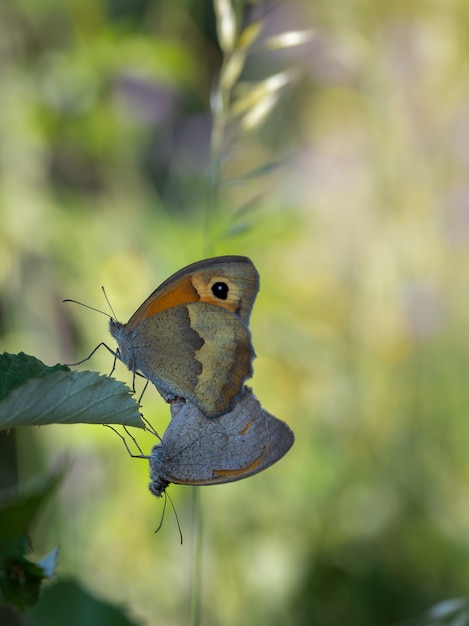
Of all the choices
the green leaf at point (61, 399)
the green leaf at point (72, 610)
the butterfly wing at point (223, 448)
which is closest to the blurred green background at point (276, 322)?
the green leaf at point (72, 610)

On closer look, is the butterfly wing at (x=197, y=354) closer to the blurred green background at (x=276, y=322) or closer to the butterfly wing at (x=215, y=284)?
the butterfly wing at (x=215, y=284)

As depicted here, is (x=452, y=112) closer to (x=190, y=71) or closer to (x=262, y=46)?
(x=190, y=71)

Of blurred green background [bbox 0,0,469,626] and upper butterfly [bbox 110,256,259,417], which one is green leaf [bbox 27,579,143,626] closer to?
upper butterfly [bbox 110,256,259,417]

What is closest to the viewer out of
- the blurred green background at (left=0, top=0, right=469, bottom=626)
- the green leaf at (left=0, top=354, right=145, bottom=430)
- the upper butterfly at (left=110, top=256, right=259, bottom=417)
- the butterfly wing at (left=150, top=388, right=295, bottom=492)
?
the green leaf at (left=0, top=354, right=145, bottom=430)

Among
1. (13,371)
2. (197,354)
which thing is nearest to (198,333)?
(197,354)

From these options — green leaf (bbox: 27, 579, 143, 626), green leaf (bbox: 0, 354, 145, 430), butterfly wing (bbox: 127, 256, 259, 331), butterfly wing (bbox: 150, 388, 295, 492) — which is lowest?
green leaf (bbox: 27, 579, 143, 626)

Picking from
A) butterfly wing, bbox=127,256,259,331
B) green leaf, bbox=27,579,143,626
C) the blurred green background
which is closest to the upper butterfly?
butterfly wing, bbox=127,256,259,331
